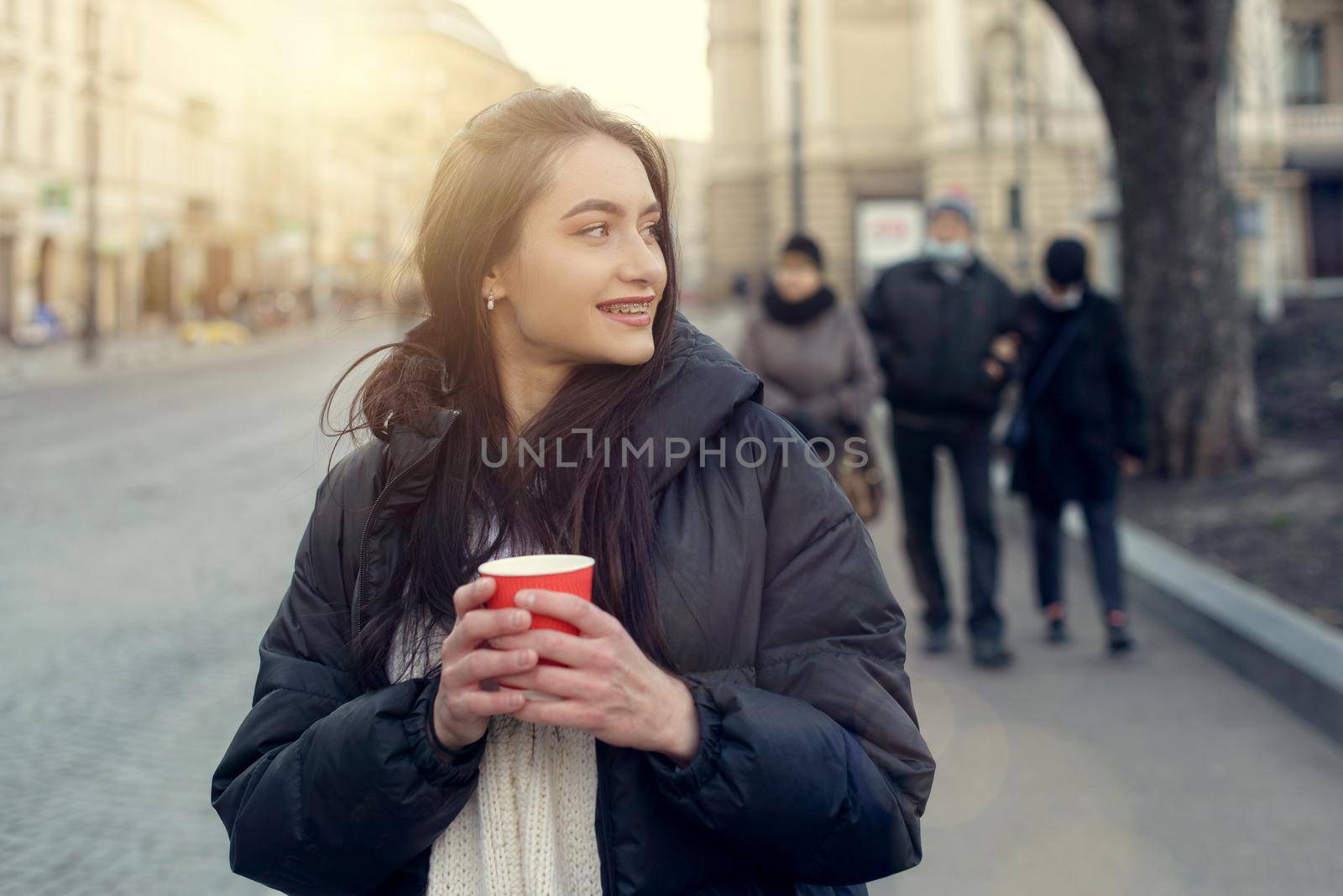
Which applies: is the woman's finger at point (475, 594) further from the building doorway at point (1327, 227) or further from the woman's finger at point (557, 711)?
the building doorway at point (1327, 227)

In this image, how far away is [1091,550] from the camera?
6035 mm

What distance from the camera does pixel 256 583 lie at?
7.37 metres

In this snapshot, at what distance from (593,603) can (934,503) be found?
4.79 m

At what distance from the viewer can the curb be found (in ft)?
15.2

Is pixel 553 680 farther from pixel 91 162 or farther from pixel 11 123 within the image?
pixel 11 123

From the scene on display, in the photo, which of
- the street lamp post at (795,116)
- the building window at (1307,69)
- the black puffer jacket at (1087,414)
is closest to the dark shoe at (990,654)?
the black puffer jacket at (1087,414)

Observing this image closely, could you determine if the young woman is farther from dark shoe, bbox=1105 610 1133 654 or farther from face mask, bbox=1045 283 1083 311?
face mask, bbox=1045 283 1083 311

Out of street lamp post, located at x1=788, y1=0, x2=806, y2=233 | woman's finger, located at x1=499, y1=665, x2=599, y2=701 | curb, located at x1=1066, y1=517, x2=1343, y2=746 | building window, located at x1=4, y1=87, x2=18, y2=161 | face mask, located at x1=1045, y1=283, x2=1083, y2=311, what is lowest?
curb, located at x1=1066, y1=517, x2=1343, y2=746

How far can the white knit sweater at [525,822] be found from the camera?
1.55m

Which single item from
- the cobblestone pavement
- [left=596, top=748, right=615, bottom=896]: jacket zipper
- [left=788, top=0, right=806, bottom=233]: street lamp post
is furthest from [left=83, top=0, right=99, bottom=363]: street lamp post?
[left=596, top=748, right=615, bottom=896]: jacket zipper

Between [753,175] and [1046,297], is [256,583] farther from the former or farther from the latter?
[753,175]

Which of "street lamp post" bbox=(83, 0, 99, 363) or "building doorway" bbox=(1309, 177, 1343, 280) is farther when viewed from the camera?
"building doorway" bbox=(1309, 177, 1343, 280)

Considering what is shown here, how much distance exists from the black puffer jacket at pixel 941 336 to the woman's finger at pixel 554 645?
465cm

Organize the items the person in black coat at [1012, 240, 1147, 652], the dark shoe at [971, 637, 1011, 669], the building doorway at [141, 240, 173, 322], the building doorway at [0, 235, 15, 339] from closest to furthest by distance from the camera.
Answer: the dark shoe at [971, 637, 1011, 669], the person in black coat at [1012, 240, 1147, 652], the building doorway at [0, 235, 15, 339], the building doorway at [141, 240, 173, 322]
